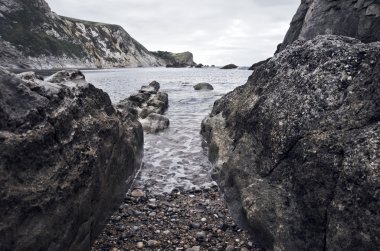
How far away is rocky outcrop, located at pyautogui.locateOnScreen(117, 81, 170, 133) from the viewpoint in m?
23.1

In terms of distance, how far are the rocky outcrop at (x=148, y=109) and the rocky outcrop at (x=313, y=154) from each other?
8.18 m

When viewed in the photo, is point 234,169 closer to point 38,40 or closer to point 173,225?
point 173,225

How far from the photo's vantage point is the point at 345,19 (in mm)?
53750

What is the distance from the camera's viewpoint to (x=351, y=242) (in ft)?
21.3

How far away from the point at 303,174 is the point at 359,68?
3.42m

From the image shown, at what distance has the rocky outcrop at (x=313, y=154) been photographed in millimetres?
6773

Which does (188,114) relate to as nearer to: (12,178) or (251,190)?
(251,190)

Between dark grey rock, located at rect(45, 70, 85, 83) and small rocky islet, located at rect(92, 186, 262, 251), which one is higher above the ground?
dark grey rock, located at rect(45, 70, 85, 83)

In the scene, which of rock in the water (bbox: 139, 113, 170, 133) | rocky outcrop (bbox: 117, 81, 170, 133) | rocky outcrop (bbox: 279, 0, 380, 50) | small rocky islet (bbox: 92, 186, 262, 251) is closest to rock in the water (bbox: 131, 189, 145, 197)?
small rocky islet (bbox: 92, 186, 262, 251)

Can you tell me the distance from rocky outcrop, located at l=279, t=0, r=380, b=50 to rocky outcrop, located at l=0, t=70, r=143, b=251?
47456 millimetres

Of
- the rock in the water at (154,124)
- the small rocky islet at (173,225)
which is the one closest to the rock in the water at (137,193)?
the small rocky islet at (173,225)

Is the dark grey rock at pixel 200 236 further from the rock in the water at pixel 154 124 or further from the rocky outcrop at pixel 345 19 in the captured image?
the rocky outcrop at pixel 345 19

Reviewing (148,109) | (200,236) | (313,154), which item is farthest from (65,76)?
(148,109)

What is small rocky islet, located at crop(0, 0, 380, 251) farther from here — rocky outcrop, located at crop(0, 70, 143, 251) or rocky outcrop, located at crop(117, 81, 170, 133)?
rocky outcrop, located at crop(117, 81, 170, 133)
